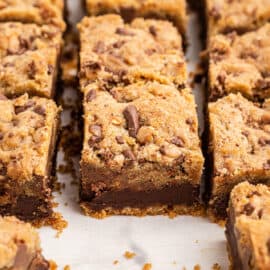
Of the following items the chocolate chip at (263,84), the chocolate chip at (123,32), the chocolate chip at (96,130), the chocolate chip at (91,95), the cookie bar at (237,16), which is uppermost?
the cookie bar at (237,16)

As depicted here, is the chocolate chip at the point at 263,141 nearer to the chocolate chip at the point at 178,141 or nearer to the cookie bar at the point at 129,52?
the chocolate chip at the point at 178,141

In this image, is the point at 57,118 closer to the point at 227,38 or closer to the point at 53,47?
the point at 53,47

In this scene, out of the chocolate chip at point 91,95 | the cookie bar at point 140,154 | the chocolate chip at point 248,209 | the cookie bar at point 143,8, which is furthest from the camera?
the cookie bar at point 143,8

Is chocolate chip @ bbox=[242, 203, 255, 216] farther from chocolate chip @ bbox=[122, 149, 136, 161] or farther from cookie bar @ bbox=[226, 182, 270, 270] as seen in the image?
chocolate chip @ bbox=[122, 149, 136, 161]

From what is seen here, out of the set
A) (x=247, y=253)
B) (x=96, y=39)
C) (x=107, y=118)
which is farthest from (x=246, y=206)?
(x=96, y=39)

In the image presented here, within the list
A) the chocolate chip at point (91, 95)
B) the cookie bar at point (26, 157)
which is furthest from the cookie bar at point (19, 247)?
the chocolate chip at point (91, 95)

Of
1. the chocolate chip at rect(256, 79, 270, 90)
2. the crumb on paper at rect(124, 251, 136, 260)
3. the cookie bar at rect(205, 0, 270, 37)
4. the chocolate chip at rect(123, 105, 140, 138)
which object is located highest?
the cookie bar at rect(205, 0, 270, 37)

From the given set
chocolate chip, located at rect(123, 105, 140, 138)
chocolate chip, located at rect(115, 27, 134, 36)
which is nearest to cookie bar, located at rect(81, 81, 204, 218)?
chocolate chip, located at rect(123, 105, 140, 138)
